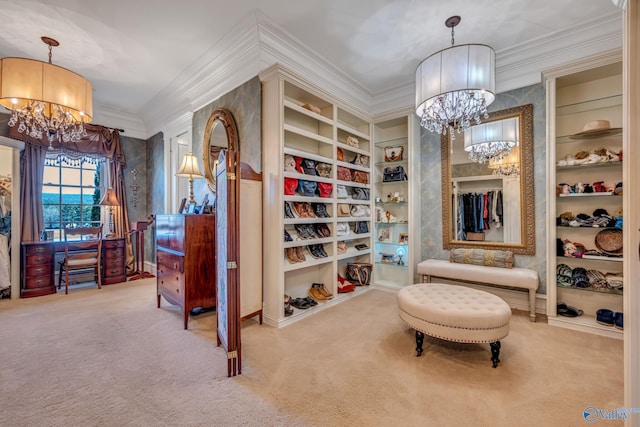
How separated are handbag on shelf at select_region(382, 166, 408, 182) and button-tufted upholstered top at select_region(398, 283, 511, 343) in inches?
86.7

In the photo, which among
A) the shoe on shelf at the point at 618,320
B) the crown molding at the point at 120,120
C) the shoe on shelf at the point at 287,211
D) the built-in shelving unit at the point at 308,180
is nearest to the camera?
the shoe on shelf at the point at 618,320

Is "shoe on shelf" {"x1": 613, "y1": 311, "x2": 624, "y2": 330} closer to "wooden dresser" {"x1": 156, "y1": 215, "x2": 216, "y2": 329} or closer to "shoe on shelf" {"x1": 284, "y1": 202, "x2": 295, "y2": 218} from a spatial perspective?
"shoe on shelf" {"x1": 284, "y1": 202, "x2": 295, "y2": 218}

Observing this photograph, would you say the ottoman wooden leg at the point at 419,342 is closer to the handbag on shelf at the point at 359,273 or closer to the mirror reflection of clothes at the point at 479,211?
the handbag on shelf at the point at 359,273

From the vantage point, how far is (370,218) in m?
4.32

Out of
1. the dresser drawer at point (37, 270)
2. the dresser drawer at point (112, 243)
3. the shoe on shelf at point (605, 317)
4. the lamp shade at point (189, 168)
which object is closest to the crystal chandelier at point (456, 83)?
the shoe on shelf at point (605, 317)

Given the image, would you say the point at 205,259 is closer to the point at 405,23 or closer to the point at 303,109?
the point at 303,109

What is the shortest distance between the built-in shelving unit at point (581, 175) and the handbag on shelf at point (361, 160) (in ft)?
7.42

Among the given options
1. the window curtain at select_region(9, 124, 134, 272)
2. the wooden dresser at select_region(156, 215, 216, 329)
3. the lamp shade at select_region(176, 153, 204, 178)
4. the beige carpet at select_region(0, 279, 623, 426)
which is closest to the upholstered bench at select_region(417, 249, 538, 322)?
the beige carpet at select_region(0, 279, 623, 426)

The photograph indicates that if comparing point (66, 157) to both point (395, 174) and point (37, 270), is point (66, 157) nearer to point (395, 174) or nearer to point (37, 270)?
point (37, 270)

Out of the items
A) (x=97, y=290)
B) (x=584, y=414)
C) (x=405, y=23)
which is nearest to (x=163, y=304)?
(x=97, y=290)

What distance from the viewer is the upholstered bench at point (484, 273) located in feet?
9.64

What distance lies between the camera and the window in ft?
15.0

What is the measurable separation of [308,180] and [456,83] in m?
1.82

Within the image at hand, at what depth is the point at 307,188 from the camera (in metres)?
3.32
